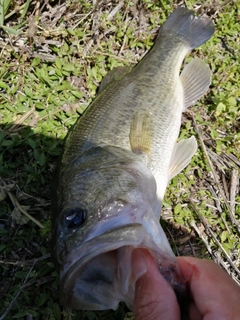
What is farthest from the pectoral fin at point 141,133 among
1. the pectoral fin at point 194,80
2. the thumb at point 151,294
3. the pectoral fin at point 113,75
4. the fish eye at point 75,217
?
the thumb at point 151,294

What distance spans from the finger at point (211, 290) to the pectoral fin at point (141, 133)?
44.2 inches

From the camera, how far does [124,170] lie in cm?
284

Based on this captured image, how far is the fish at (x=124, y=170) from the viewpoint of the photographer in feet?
7.49

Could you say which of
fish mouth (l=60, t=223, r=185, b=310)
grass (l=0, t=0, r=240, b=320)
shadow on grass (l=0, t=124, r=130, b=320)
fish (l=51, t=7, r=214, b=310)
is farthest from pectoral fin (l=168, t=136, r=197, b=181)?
fish mouth (l=60, t=223, r=185, b=310)

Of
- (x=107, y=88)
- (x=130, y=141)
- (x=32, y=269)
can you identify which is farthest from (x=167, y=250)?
(x=107, y=88)

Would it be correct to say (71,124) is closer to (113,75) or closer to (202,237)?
(113,75)

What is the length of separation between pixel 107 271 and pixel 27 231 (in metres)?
1.28

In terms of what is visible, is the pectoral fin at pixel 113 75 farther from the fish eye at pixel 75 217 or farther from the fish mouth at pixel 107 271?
the fish mouth at pixel 107 271

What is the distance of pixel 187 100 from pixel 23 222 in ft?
6.14

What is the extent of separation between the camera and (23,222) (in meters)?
3.39

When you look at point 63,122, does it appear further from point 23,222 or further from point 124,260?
point 124,260

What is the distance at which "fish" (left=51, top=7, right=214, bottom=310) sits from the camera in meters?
2.28

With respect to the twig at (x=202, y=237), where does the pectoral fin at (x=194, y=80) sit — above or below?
above

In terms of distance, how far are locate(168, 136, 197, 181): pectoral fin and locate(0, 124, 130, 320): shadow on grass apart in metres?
1.01
